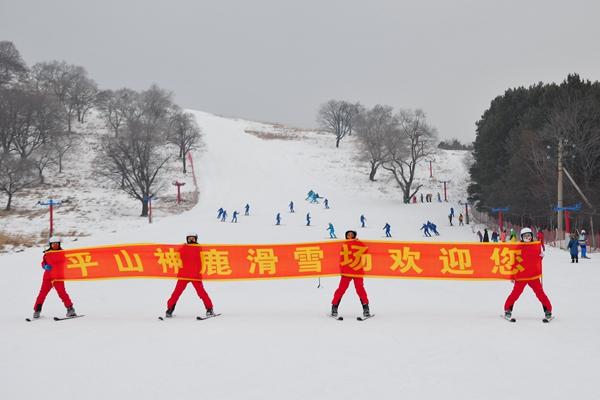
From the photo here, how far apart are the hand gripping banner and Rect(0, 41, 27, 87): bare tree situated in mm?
83536

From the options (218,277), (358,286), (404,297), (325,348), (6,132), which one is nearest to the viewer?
(325,348)

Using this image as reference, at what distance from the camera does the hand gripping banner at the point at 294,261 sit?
10016 mm

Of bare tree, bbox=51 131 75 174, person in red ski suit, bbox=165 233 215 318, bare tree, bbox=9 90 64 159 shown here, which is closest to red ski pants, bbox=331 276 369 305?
person in red ski suit, bbox=165 233 215 318

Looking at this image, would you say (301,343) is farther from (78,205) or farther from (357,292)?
(78,205)

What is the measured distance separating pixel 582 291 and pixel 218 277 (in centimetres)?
1022

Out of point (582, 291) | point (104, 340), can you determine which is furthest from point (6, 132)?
point (582, 291)

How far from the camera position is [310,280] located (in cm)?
1623

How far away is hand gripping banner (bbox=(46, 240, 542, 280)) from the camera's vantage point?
10016 mm

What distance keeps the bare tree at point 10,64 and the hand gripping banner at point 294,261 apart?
274ft

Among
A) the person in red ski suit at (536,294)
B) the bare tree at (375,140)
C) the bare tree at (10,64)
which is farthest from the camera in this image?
the bare tree at (10,64)

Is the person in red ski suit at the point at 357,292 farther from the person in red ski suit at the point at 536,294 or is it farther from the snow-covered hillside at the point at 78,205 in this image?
the snow-covered hillside at the point at 78,205

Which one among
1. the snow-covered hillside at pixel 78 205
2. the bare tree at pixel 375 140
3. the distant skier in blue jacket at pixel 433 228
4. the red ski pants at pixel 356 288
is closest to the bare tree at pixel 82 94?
the snow-covered hillside at pixel 78 205

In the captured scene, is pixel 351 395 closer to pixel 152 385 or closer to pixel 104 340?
pixel 152 385

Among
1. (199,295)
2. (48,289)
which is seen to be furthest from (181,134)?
(199,295)
